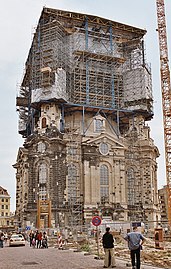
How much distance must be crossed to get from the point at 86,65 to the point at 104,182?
2316 centimetres

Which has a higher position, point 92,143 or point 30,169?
point 92,143

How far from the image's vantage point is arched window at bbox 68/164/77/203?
68.5 metres

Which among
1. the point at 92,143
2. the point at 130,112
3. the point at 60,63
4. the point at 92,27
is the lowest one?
the point at 92,143

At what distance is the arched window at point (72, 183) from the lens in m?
68.5

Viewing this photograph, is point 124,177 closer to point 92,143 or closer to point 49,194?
point 92,143

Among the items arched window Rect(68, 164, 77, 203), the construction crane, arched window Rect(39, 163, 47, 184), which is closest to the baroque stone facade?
arched window Rect(39, 163, 47, 184)

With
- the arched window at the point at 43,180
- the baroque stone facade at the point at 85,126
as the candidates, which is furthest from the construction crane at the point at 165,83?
the arched window at the point at 43,180

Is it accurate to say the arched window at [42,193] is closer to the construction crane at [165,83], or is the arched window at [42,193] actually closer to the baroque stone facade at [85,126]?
the baroque stone facade at [85,126]

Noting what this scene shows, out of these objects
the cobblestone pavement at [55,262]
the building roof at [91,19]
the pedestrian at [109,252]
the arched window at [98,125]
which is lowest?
the cobblestone pavement at [55,262]

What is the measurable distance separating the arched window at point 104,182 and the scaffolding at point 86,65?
1264 cm

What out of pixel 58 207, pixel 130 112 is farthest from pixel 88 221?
pixel 130 112

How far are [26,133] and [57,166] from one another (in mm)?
21652

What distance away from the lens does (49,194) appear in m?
67.2

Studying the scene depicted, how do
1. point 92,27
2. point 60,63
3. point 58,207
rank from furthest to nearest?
1. point 92,27
2. point 60,63
3. point 58,207
